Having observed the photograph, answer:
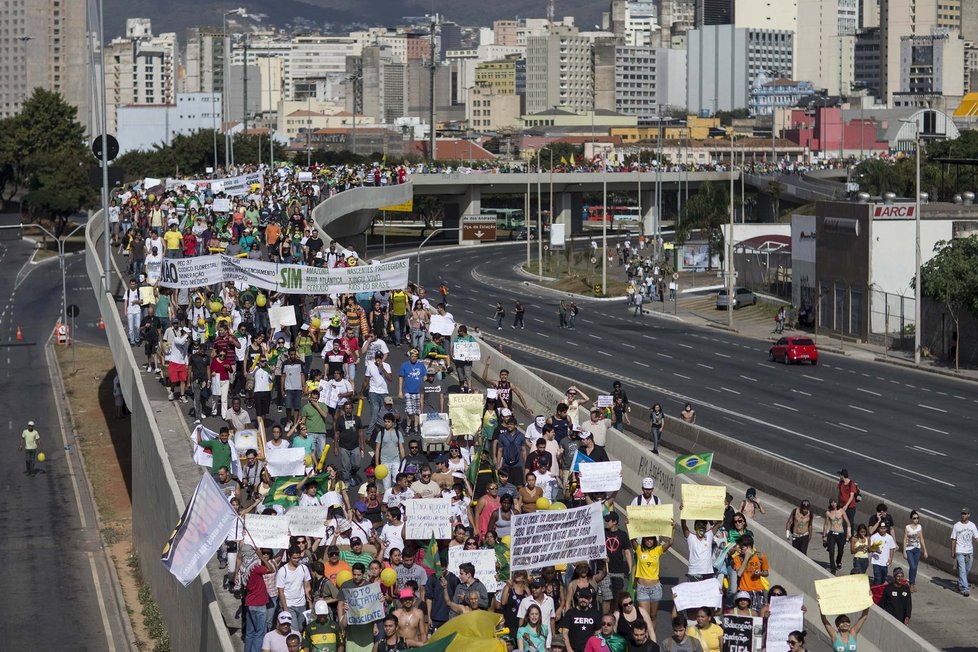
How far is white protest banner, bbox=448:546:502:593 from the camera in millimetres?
17188

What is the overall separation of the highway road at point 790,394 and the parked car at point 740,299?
445cm

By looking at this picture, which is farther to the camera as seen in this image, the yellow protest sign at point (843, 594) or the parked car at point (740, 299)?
the parked car at point (740, 299)

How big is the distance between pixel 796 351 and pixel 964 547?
34.4 metres

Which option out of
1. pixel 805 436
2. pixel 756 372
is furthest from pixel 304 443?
pixel 756 372

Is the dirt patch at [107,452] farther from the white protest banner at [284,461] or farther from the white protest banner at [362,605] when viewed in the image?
the white protest banner at [362,605]

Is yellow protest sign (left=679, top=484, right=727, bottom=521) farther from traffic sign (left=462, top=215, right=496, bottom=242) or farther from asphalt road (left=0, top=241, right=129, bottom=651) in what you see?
traffic sign (left=462, top=215, right=496, bottom=242)

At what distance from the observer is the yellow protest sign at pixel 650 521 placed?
18.1 metres

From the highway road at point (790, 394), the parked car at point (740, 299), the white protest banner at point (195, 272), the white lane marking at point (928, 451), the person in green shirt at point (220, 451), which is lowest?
the white lane marking at point (928, 451)

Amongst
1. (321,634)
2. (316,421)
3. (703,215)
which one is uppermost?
(703,215)

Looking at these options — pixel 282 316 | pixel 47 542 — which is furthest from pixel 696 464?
pixel 47 542

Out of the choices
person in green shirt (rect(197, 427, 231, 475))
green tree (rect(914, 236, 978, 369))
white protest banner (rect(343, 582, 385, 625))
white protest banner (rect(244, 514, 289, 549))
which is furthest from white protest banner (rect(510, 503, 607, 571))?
green tree (rect(914, 236, 978, 369))

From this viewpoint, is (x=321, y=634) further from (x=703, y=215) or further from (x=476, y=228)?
(x=476, y=228)

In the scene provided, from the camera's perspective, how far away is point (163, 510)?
24.9 metres

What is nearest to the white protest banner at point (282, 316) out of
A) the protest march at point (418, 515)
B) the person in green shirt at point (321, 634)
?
→ the protest march at point (418, 515)
